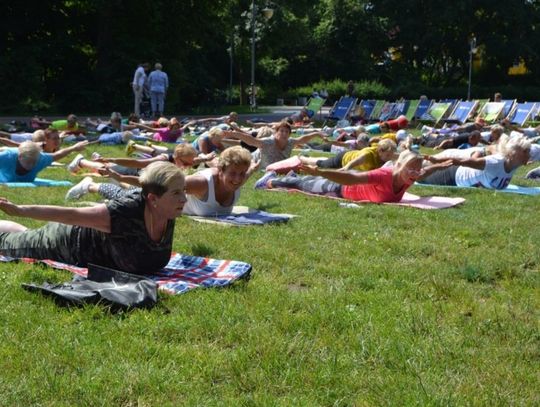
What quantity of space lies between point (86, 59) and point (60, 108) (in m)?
3.24

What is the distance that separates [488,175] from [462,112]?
15874mm

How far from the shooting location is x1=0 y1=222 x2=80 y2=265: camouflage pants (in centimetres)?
509

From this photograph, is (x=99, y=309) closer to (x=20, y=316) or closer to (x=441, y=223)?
(x=20, y=316)

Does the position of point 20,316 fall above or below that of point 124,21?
below

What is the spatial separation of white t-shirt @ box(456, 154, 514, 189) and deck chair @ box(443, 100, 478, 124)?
46.7 ft

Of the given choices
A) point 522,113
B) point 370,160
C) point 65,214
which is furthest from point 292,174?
point 522,113

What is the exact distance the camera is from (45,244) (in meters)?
5.20

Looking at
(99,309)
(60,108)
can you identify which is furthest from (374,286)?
(60,108)

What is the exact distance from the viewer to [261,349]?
3695 mm

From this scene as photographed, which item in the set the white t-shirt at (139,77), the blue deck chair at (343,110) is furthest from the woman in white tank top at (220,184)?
the blue deck chair at (343,110)

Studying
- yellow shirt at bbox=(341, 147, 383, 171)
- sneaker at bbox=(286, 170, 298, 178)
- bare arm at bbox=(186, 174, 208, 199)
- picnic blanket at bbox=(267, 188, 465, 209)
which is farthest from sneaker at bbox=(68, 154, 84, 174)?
yellow shirt at bbox=(341, 147, 383, 171)

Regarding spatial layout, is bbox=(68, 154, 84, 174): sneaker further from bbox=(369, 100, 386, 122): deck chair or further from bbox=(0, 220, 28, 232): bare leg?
bbox=(369, 100, 386, 122): deck chair

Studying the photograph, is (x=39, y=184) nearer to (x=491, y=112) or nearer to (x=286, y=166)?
(x=286, y=166)

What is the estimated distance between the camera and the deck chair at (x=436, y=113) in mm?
25719
